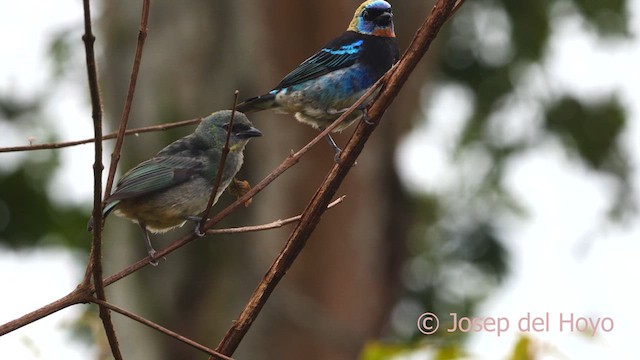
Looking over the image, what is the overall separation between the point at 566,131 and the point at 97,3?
17.3ft

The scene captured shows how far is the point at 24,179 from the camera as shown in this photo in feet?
32.6

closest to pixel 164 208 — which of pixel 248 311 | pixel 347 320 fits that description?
pixel 248 311

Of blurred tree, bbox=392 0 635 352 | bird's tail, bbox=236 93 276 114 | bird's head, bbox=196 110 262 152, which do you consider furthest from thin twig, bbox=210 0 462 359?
blurred tree, bbox=392 0 635 352

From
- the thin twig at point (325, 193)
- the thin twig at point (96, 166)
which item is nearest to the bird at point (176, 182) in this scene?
the thin twig at point (325, 193)

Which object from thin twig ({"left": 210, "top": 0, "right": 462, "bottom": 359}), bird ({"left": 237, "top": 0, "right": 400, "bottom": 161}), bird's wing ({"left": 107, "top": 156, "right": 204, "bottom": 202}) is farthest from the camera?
bird's wing ({"left": 107, "top": 156, "right": 204, "bottom": 202})

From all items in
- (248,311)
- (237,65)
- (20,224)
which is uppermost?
(248,311)

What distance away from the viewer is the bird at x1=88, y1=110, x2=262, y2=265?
3562 mm

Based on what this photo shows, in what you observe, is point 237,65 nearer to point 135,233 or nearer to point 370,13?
point 135,233

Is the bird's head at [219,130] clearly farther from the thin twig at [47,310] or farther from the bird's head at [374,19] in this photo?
the thin twig at [47,310]

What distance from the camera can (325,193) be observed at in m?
2.34

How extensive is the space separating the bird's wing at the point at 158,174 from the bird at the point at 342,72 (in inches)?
27.2

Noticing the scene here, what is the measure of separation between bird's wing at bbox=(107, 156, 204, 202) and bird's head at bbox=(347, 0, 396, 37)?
35.9 inches

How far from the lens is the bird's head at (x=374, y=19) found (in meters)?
3.17

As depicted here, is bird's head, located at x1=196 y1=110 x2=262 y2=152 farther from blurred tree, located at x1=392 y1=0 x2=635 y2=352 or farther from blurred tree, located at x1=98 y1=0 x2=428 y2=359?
blurred tree, located at x1=392 y1=0 x2=635 y2=352
